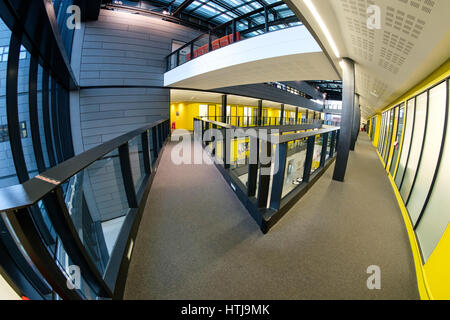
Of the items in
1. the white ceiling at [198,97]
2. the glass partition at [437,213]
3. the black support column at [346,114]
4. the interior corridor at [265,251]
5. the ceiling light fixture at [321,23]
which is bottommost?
the interior corridor at [265,251]

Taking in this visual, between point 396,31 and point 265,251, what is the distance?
239 cm

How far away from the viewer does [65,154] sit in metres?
6.16

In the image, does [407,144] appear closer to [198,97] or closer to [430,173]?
[430,173]

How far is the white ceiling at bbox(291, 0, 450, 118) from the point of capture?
1212 millimetres

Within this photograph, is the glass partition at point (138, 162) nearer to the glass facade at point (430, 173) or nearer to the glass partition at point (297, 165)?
the glass partition at point (297, 165)

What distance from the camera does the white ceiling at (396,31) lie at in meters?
1.21

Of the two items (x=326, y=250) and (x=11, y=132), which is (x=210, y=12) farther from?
(x=326, y=250)

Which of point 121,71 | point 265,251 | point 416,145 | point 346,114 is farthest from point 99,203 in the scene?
point 121,71

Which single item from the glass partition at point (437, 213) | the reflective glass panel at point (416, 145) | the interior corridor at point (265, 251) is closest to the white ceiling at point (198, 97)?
the interior corridor at point (265, 251)

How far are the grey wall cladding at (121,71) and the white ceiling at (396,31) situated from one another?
8277 millimetres

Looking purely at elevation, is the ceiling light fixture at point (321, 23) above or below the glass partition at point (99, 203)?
above

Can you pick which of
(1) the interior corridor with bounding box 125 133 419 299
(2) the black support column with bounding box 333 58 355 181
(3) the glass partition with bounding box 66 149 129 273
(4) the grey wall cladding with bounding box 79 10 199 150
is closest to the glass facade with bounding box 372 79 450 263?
(1) the interior corridor with bounding box 125 133 419 299
